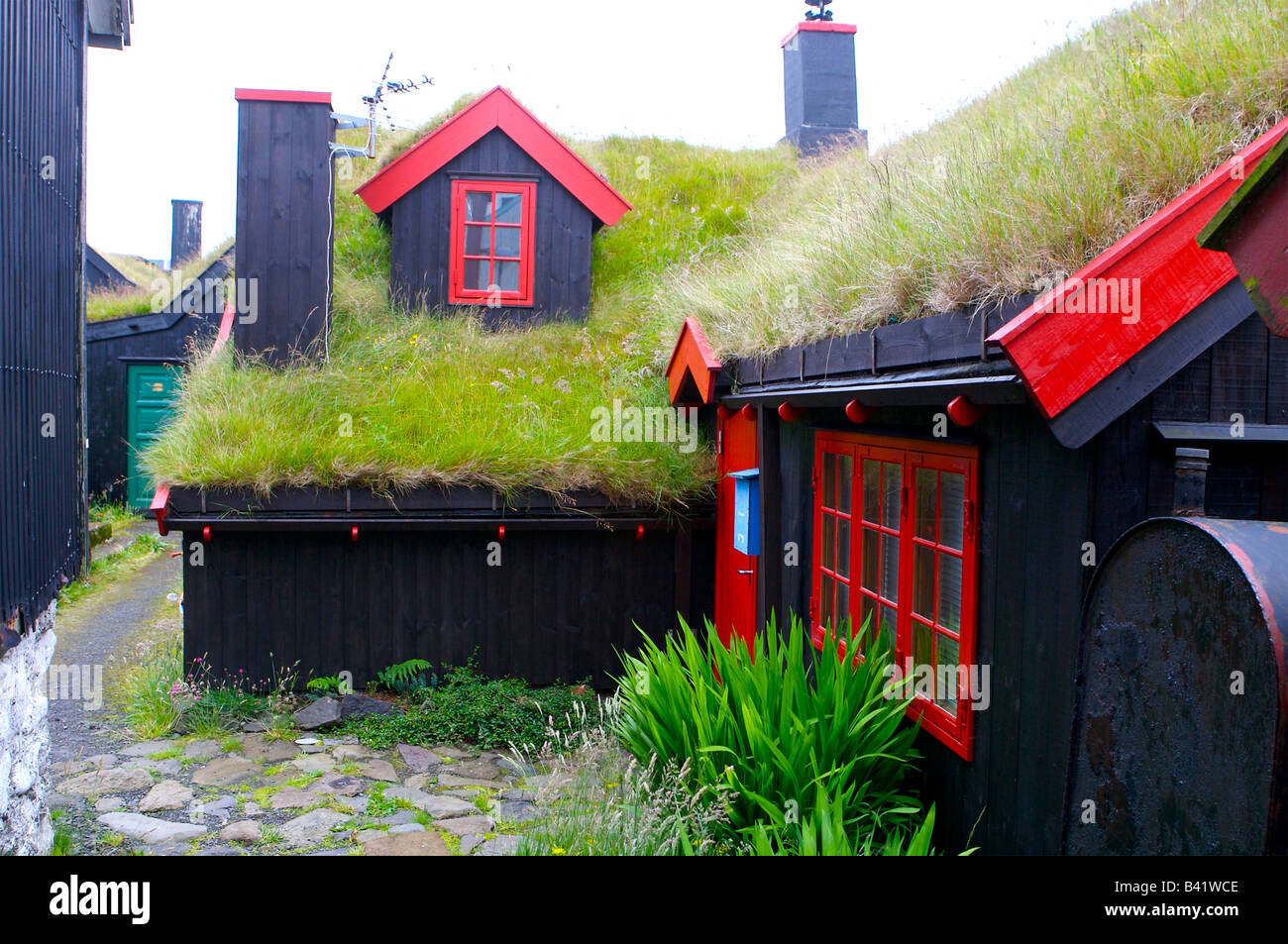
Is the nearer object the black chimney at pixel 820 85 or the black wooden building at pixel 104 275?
the black chimney at pixel 820 85

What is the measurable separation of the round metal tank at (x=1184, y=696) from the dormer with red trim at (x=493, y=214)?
9.51 m

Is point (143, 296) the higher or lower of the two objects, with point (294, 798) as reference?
higher

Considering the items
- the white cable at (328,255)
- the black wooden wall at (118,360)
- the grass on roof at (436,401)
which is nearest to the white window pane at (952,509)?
the grass on roof at (436,401)

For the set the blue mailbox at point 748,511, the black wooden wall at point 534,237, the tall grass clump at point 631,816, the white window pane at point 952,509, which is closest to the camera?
the tall grass clump at point 631,816

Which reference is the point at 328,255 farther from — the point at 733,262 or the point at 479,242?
the point at 733,262

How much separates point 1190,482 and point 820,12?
1257cm

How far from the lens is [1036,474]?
→ 359 centimetres

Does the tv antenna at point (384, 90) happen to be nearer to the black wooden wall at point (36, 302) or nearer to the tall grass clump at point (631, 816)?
the black wooden wall at point (36, 302)

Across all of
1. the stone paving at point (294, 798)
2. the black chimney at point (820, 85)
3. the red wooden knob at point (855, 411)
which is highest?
the black chimney at point (820, 85)

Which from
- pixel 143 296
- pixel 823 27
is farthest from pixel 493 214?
pixel 143 296

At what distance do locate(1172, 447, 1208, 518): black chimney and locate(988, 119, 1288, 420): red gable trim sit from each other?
0.38m

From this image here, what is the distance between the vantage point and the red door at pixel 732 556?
723cm

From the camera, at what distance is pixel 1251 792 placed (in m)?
2.17
